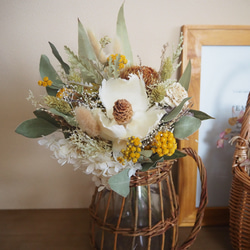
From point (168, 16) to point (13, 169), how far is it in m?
0.82

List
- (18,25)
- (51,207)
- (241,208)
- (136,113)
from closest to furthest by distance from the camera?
(136,113) < (241,208) < (18,25) < (51,207)

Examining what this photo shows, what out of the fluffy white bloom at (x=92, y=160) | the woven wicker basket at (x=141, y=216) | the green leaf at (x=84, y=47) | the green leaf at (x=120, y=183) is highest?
the green leaf at (x=84, y=47)

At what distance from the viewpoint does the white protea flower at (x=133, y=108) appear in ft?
1.59

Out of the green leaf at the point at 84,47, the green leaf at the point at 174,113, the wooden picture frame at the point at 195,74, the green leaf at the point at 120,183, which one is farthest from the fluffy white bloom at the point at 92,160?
the wooden picture frame at the point at 195,74

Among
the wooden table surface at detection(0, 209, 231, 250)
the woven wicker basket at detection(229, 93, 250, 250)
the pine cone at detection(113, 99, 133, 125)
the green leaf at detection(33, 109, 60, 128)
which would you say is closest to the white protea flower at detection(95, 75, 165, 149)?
the pine cone at detection(113, 99, 133, 125)

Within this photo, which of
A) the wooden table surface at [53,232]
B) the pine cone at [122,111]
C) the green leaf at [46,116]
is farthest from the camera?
the wooden table surface at [53,232]

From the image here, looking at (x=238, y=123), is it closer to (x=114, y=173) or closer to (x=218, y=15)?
(x=218, y=15)

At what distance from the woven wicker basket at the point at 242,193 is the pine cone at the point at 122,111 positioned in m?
0.36

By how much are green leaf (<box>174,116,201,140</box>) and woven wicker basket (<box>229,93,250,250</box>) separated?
192mm

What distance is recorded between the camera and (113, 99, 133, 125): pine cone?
0.46m

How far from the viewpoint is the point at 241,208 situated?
643mm

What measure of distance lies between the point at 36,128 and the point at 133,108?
0.25 m

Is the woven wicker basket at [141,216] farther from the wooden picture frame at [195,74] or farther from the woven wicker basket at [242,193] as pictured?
the wooden picture frame at [195,74]

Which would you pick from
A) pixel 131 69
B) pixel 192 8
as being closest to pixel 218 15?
pixel 192 8
